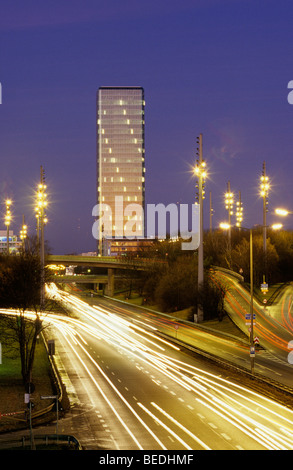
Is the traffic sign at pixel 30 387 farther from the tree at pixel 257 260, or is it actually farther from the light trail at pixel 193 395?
the tree at pixel 257 260

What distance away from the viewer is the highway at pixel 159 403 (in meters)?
22.3

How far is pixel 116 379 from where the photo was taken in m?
35.3

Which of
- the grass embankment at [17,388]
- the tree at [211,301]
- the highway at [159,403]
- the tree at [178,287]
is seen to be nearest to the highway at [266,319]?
the tree at [211,301]

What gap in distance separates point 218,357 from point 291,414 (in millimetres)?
14455

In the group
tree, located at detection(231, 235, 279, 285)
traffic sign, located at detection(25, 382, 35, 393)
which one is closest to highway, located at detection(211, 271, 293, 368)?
tree, located at detection(231, 235, 279, 285)

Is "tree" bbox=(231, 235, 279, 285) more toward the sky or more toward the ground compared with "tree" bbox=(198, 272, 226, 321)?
more toward the sky

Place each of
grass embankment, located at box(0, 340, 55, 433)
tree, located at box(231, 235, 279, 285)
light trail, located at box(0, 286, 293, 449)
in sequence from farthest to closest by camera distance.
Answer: tree, located at box(231, 235, 279, 285)
grass embankment, located at box(0, 340, 55, 433)
light trail, located at box(0, 286, 293, 449)

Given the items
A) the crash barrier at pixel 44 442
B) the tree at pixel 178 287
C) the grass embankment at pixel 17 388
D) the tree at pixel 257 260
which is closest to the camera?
the crash barrier at pixel 44 442

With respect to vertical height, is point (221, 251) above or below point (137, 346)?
above

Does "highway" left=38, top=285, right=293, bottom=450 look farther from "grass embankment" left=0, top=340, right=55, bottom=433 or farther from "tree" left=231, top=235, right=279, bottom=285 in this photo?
"tree" left=231, top=235, right=279, bottom=285

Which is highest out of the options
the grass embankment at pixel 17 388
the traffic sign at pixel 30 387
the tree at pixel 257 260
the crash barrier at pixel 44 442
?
the tree at pixel 257 260

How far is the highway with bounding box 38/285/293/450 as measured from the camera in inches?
877
